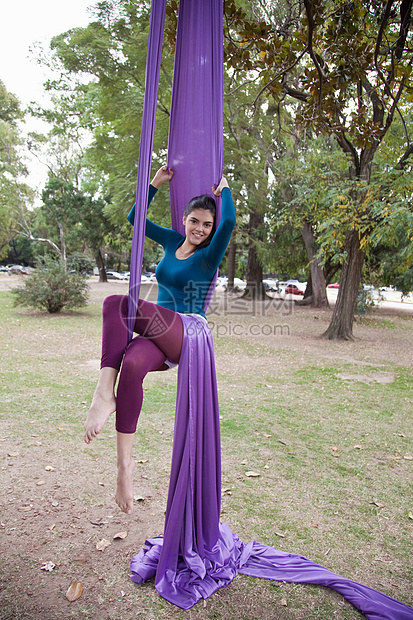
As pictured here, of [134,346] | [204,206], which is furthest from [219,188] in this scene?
[134,346]

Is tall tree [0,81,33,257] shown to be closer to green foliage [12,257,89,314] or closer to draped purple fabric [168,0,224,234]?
green foliage [12,257,89,314]

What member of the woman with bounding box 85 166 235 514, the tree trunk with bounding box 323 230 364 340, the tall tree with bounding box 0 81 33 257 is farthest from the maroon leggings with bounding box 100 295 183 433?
the tall tree with bounding box 0 81 33 257

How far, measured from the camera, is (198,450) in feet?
6.59

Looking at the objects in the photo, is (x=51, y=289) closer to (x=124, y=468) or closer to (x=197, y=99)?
(x=197, y=99)

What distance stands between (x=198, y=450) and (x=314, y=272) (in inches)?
571

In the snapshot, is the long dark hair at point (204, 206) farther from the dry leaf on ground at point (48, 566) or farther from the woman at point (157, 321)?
the dry leaf on ground at point (48, 566)

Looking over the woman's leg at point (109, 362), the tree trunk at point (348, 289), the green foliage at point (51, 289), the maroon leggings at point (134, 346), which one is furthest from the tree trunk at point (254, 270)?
the woman's leg at point (109, 362)

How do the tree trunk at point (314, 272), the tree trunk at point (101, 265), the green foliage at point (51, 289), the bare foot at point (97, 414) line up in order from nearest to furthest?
the bare foot at point (97, 414)
the green foliage at point (51, 289)
the tree trunk at point (314, 272)
the tree trunk at point (101, 265)

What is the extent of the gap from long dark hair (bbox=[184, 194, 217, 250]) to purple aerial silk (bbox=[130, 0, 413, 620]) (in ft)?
0.31

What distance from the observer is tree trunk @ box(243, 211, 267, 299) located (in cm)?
1653

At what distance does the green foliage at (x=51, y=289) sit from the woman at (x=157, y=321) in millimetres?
9394

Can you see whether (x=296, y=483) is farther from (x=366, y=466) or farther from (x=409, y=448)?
(x=409, y=448)

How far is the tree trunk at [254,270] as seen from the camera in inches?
651

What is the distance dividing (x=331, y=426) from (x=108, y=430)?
2232mm
